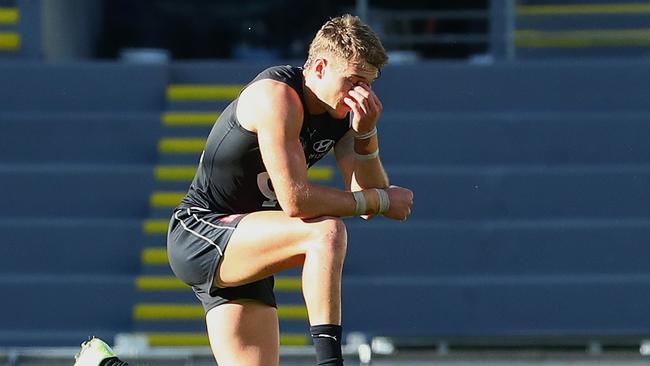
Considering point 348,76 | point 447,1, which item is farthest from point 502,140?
point 348,76

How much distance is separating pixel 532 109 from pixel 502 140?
39cm

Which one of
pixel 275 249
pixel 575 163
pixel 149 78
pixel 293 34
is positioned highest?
pixel 293 34

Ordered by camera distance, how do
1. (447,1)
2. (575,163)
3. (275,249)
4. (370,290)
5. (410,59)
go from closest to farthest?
1. (275,249)
2. (370,290)
3. (575,163)
4. (410,59)
5. (447,1)

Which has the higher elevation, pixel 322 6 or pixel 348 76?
pixel 322 6

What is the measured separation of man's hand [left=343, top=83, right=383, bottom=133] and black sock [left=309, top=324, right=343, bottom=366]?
26.6 inches

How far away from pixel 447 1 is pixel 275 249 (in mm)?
8098

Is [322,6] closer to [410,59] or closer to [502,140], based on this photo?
[410,59]

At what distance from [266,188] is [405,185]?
16.3 ft

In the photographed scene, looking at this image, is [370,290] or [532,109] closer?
[370,290]

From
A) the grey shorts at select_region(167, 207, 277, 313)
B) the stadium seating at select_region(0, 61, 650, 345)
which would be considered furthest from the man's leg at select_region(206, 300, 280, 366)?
the stadium seating at select_region(0, 61, 650, 345)

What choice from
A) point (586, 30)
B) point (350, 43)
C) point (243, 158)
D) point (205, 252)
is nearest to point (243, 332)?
point (205, 252)

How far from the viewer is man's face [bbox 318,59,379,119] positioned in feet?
15.0

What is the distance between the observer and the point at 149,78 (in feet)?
34.6

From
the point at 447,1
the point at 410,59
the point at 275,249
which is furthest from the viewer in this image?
the point at 447,1
